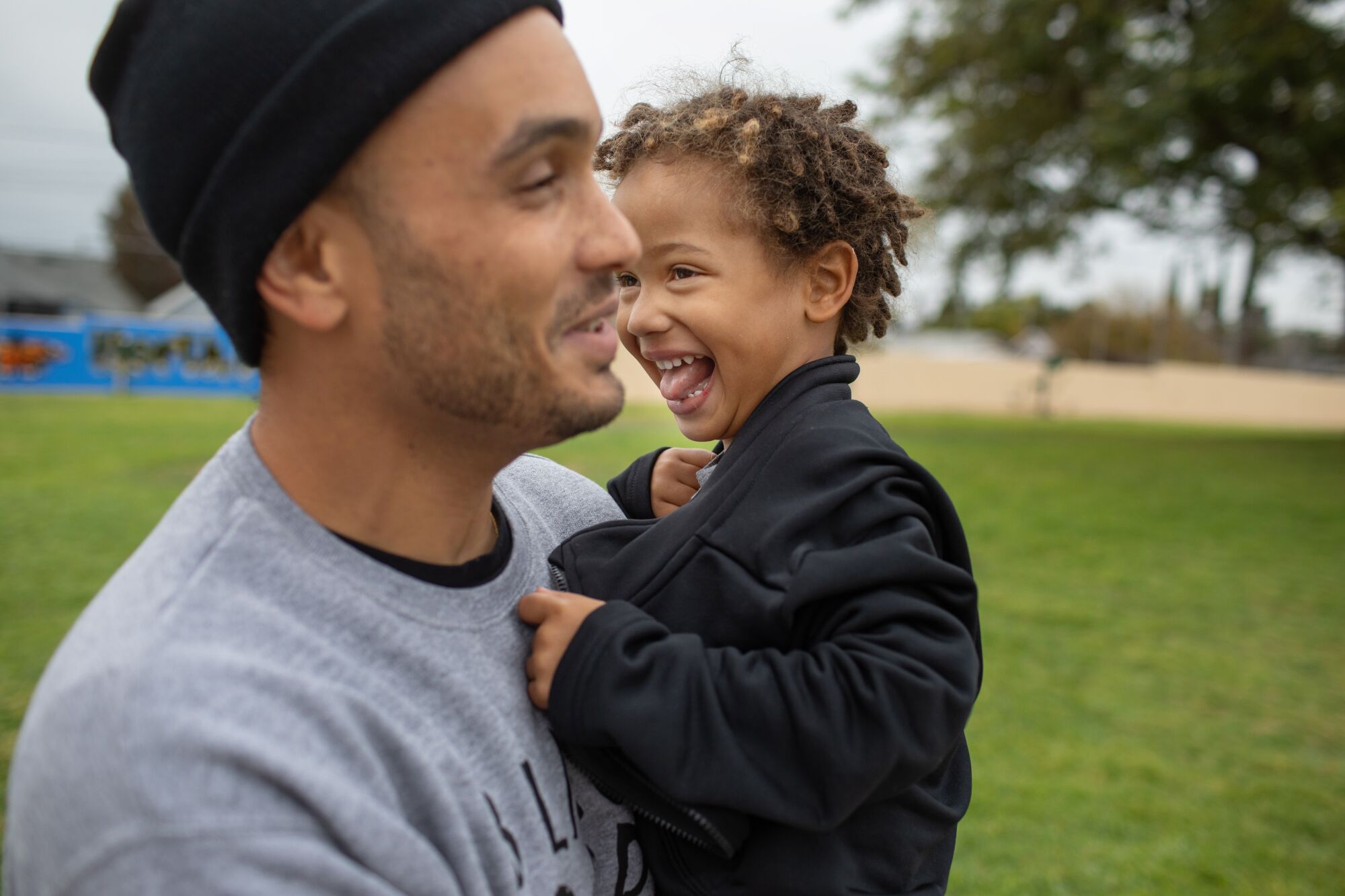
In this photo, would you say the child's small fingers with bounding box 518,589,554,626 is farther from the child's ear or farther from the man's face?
the child's ear

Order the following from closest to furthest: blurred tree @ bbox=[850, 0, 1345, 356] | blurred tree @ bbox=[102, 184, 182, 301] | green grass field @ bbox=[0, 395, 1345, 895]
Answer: green grass field @ bbox=[0, 395, 1345, 895]
blurred tree @ bbox=[850, 0, 1345, 356]
blurred tree @ bbox=[102, 184, 182, 301]

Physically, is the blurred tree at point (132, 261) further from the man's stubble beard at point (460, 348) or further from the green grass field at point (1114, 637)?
the man's stubble beard at point (460, 348)

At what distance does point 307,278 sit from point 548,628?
0.58 m

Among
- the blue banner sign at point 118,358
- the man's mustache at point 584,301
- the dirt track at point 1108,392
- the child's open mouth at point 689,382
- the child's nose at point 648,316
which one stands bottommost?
the dirt track at point 1108,392

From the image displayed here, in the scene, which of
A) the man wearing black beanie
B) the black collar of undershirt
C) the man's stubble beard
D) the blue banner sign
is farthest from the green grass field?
the blue banner sign

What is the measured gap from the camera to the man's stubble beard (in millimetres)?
1243

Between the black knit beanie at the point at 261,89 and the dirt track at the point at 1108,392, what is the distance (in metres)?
30.2

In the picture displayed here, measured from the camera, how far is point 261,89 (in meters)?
1.17

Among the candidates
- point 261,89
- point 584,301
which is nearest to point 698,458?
point 584,301

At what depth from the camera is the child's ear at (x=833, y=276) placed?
1.95m

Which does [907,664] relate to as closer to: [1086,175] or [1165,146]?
[1165,146]

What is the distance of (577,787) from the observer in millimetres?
1436

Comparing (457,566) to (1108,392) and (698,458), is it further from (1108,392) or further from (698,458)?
(1108,392)

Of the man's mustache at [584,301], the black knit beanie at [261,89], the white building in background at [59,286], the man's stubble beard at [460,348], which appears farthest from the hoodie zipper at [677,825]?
the white building in background at [59,286]
